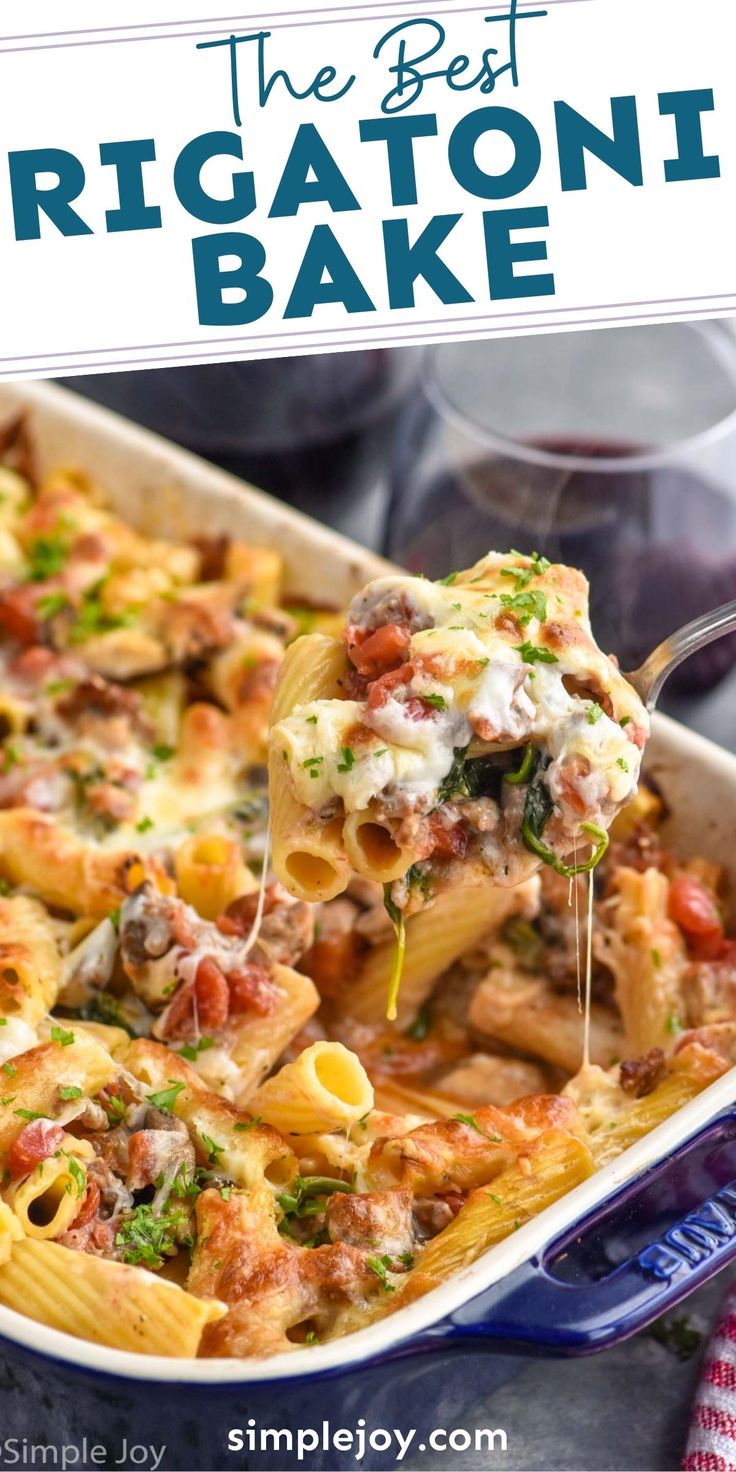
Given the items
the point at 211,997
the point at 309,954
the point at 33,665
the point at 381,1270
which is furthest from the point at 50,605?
the point at 381,1270

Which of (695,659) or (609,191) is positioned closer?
(609,191)

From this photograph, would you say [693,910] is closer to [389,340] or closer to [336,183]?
[389,340]

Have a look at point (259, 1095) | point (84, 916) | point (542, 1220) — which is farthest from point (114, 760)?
point (542, 1220)

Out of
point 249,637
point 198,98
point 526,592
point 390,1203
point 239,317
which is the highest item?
point 198,98

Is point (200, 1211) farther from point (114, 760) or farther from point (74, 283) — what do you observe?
point (74, 283)

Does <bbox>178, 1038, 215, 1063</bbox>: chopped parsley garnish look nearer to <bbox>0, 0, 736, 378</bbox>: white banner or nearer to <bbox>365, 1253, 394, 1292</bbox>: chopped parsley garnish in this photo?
<bbox>365, 1253, 394, 1292</bbox>: chopped parsley garnish

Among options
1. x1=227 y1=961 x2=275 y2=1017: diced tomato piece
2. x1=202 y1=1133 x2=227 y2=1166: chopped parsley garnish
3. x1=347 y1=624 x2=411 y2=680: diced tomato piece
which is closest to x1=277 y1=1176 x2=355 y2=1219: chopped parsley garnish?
x1=202 y1=1133 x2=227 y2=1166: chopped parsley garnish
